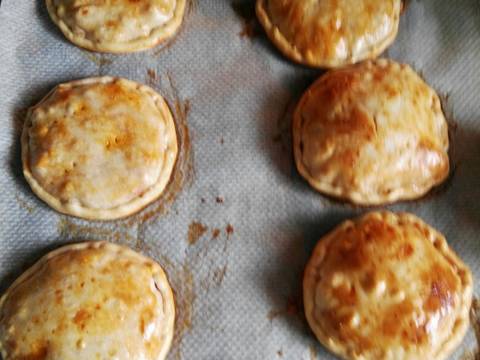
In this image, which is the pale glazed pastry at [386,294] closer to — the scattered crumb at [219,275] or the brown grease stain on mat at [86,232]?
the scattered crumb at [219,275]

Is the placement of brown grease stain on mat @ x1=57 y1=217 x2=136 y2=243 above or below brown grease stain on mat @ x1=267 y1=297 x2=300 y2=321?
below

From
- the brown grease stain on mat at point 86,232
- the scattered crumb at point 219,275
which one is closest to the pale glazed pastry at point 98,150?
the brown grease stain on mat at point 86,232

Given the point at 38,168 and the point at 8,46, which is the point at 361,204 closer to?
the point at 38,168

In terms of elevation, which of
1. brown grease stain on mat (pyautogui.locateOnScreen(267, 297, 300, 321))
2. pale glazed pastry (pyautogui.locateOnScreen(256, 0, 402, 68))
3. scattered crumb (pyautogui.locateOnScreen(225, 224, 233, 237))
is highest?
pale glazed pastry (pyautogui.locateOnScreen(256, 0, 402, 68))

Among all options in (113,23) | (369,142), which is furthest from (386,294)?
(113,23)

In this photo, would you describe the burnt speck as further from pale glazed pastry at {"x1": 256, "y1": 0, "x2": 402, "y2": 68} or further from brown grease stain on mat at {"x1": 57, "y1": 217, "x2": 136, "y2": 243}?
pale glazed pastry at {"x1": 256, "y1": 0, "x2": 402, "y2": 68}

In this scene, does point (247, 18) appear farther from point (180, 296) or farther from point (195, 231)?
point (180, 296)

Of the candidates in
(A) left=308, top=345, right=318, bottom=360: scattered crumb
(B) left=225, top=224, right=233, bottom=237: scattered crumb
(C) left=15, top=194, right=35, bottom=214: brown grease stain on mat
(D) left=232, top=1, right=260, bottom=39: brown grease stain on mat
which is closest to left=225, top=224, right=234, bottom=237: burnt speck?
(B) left=225, top=224, right=233, bottom=237: scattered crumb
